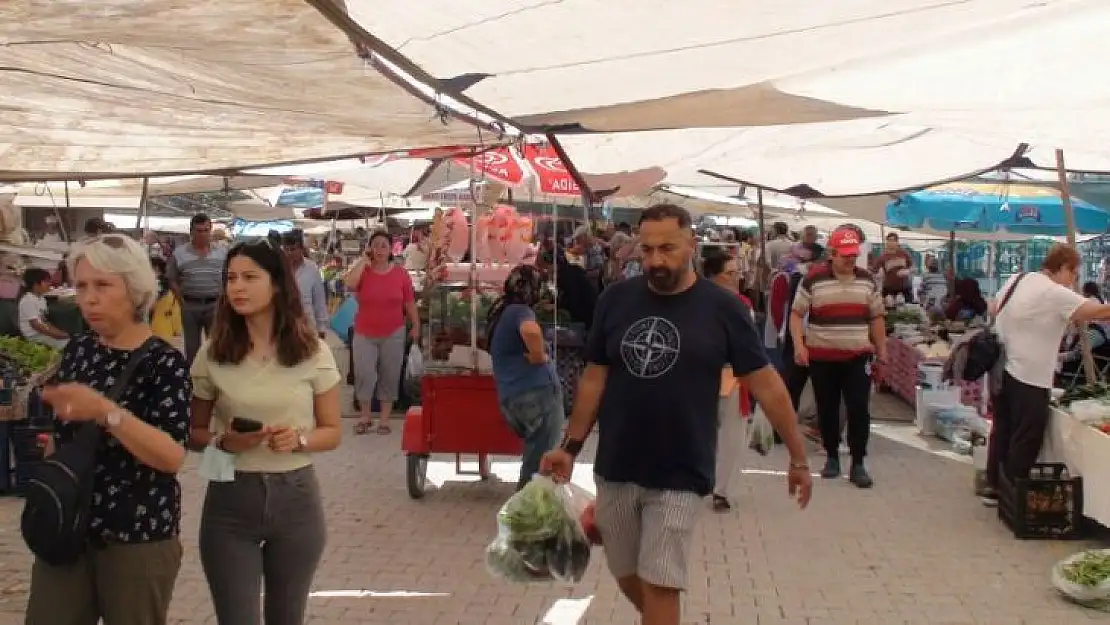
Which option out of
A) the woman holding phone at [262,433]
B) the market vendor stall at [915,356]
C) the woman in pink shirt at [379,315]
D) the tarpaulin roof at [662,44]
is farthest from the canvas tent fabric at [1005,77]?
the woman in pink shirt at [379,315]

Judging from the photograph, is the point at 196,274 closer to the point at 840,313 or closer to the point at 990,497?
the point at 840,313

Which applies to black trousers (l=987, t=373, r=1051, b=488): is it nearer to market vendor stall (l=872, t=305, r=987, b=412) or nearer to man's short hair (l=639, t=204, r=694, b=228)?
market vendor stall (l=872, t=305, r=987, b=412)

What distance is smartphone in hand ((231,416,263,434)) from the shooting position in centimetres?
338

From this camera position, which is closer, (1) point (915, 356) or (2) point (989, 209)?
(1) point (915, 356)

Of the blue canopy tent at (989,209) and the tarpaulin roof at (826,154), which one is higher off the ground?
the tarpaulin roof at (826,154)

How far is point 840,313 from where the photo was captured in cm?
820

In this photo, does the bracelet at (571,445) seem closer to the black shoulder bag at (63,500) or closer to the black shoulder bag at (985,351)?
the black shoulder bag at (63,500)

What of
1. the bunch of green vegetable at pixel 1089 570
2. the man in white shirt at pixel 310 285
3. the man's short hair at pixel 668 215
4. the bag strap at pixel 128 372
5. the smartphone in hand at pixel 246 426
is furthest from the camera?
the man in white shirt at pixel 310 285

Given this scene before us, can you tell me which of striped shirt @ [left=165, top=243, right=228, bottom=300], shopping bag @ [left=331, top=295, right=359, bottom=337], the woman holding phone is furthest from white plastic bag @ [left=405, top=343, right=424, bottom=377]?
the woman holding phone

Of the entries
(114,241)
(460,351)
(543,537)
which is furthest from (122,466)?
(460,351)

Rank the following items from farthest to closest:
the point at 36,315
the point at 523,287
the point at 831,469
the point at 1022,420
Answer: the point at 36,315 → the point at 831,469 → the point at 1022,420 → the point at 523,287

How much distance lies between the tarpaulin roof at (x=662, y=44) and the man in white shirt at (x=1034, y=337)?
1292 mm

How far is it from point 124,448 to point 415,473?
15.0 feet

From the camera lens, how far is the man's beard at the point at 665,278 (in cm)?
403
